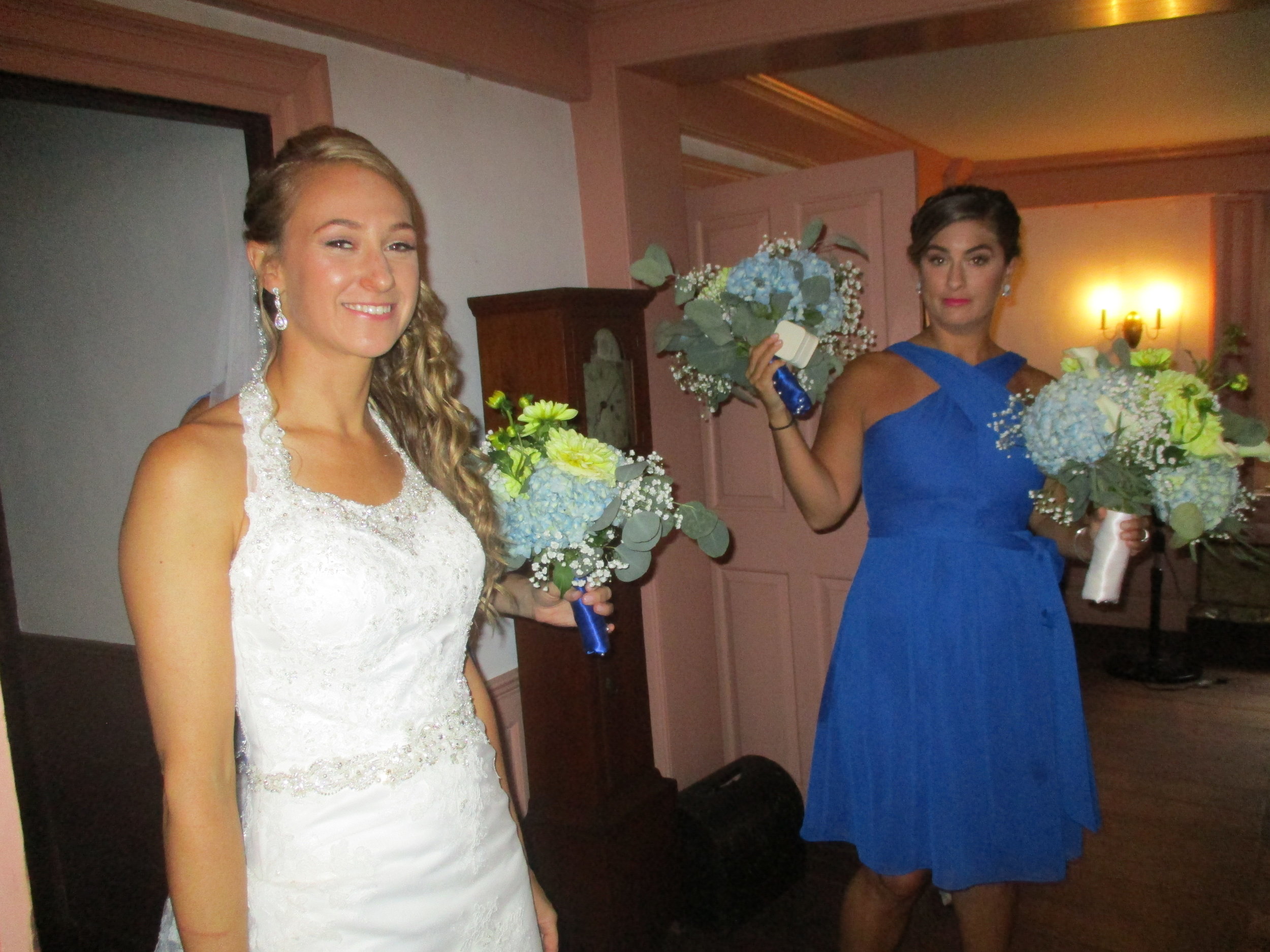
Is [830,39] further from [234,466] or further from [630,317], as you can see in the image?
[234,466]

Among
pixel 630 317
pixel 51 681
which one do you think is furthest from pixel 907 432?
pixel 51 681

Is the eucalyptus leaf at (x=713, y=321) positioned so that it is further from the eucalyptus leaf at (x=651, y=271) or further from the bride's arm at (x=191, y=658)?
the bride's arm at (x=191, y=658)

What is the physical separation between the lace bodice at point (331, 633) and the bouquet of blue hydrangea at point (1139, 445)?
127cm

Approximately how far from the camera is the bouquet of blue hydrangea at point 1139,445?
1.86m

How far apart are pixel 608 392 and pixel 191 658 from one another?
70.2 inches

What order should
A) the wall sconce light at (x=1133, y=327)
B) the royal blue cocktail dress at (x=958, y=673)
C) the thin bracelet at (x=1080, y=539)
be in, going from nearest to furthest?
the royal blue cocktail dress at (x=958, y=673), the thin bracelet at (x=1080, y=539), the wall sconce light at (x=1133, y=327)

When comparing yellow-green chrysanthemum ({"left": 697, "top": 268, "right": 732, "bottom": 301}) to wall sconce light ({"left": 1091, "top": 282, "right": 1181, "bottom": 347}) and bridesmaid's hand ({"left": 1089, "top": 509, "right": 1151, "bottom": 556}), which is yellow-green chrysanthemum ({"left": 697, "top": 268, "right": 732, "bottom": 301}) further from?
wall sconce light ({"left": 1091, "top": 282, "right": 1181, "bottom": 347})

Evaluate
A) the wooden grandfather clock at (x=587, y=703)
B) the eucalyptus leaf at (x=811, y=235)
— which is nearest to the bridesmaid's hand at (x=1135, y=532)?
the eucalyptus leaf at (x=811, y=235)

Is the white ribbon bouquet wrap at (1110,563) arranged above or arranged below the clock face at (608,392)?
below

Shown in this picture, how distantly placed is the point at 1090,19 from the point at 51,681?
394 centimetres

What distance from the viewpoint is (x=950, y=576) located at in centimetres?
210

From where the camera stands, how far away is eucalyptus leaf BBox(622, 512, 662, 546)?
5.03 ft

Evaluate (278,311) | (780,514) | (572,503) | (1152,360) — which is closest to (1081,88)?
(780,514)

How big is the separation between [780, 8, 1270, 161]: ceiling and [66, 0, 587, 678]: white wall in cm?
173
